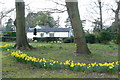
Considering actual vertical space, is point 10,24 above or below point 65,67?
above

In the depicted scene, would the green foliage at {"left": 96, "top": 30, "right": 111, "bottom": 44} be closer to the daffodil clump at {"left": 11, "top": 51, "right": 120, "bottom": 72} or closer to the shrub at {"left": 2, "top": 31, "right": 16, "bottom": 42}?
the daffodil clump at {"left": 11, "top": 51, "right": 120, "bottom": 72}

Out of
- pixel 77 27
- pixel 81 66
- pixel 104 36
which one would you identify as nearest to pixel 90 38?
pixel 104 36

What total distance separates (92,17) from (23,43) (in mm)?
23042

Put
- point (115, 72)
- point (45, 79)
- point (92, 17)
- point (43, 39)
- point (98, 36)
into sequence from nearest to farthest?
point (45, 79), point (115, 72), point (98, 36), point (43, 39), point (92, 17)

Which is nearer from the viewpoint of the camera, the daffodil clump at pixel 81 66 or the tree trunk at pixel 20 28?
the daffodil clump at pixel 81 66

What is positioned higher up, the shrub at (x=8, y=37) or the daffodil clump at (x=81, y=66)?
the shrub at (x=8, y=37)

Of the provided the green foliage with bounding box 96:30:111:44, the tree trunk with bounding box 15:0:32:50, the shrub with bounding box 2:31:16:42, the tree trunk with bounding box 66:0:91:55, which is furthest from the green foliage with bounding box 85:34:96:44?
the shrub with bounding box 2:31:16:42

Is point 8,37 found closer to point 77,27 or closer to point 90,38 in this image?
point 90,38

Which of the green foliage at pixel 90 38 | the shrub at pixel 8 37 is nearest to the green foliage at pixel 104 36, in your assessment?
the green foliage at pixel 90 38

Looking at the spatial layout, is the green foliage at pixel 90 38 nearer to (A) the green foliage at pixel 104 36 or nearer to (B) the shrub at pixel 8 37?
(A) the green foliage at pixel 104 36

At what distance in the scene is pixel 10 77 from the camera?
14.9 ft

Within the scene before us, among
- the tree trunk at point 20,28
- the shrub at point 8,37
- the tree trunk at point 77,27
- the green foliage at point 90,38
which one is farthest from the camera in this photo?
the shrub at point 8,37

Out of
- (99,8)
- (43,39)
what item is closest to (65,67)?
(43,39)

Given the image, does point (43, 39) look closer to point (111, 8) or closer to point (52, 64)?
point (111, 8)
